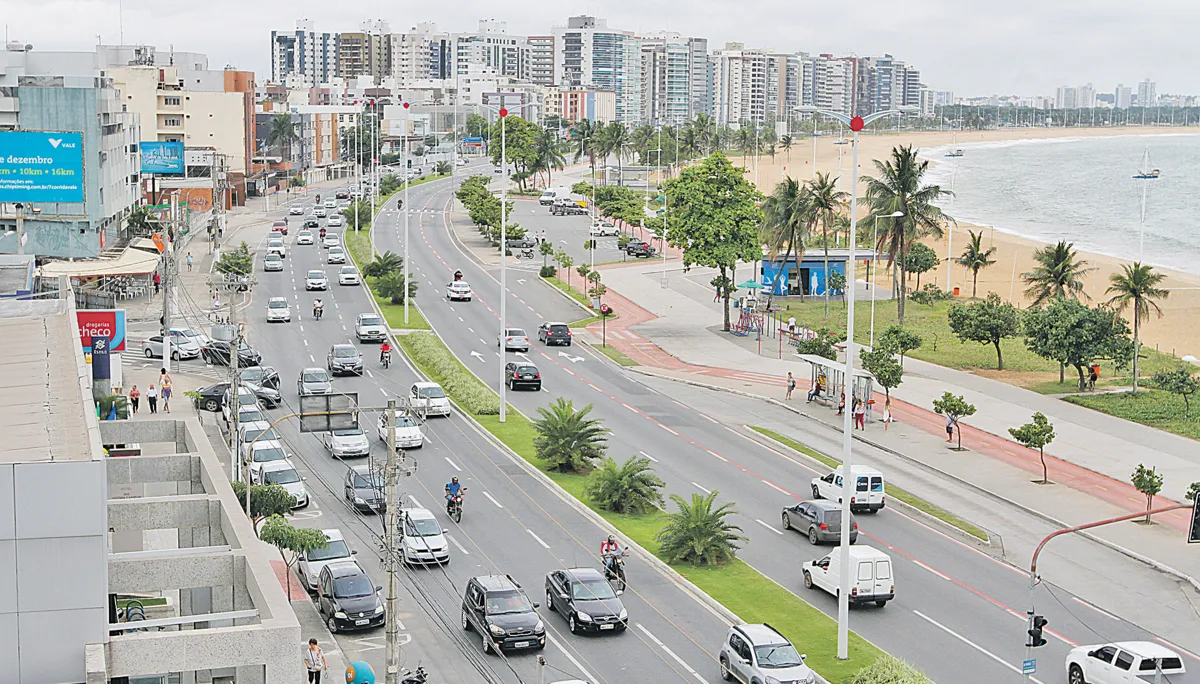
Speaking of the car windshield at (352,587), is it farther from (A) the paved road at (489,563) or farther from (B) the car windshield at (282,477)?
(B) the car windshield at (282,477)

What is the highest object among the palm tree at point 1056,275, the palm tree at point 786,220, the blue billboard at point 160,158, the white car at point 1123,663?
the blue billboard at point 160,158

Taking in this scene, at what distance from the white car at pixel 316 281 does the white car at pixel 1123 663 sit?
70.1 m

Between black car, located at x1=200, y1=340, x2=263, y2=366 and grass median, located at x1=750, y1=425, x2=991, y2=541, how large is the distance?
2469 cm

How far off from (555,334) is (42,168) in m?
28.0

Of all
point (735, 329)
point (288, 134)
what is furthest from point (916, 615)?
point (288, 134)

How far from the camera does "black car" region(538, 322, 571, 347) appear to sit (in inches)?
3127

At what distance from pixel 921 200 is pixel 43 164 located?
165 feet

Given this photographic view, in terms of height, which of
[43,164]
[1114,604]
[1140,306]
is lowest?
[1114,604]

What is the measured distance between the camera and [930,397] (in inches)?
2630

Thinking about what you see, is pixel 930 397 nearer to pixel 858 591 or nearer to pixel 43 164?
pixel 858 591

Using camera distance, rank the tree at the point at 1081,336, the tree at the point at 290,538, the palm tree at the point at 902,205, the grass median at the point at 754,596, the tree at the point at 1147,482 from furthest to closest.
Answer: the palm tree at the point at 902,205 < the tree at the point at 1081,336 < the tree at the point at 1147,482 < the tree at the point at 290,538 < the grass median at the point at 754,596

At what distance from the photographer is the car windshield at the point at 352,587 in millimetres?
36219

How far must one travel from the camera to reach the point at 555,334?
79438 millimetres

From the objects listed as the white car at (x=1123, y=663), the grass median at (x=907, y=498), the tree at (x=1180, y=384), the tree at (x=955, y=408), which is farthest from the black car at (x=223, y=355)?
the white car at (x=1123, y=663)
